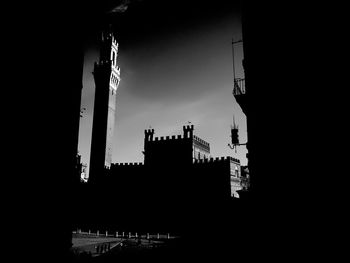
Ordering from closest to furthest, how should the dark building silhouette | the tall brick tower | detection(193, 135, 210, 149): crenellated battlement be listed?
the dark building silhouette → the tall brick tower → detection(193, 135, 210, 149): crenellated battlement

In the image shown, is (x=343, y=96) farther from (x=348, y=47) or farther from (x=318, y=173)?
(x=318, y=173)

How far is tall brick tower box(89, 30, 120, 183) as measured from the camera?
33.1 metres

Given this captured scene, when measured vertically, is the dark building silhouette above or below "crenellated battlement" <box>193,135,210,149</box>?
below

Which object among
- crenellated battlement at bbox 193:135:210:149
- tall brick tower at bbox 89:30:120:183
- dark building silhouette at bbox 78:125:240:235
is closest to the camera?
dark building silhouette at bbox 78:125:240:235

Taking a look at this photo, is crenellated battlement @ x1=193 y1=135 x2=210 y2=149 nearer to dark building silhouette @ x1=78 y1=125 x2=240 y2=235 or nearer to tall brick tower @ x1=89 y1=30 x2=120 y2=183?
dark building silhouette @ x1=78 y1=125 x2=240 y2=235

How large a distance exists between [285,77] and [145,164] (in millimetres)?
29722

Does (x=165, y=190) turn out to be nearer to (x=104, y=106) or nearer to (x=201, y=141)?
(x=201, y=141)

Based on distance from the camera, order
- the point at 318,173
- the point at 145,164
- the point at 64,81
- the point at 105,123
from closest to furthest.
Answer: the point at 318,173 < the point at 64,81 < the point at 145,164 < the point at 105,123

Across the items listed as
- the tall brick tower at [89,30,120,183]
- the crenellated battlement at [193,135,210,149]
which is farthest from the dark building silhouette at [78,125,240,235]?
the tall brick tower at [89,30,120,183]

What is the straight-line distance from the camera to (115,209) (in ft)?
96.8

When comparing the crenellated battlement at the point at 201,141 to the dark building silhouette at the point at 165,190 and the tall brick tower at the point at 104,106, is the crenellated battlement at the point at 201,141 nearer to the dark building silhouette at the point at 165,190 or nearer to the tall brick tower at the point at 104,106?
the dark building silhouette at the point at 165,190

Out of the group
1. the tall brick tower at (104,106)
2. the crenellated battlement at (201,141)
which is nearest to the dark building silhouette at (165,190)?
the crenellated battlement at (201,141)

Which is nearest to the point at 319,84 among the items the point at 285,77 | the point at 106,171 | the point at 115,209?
the point at 285,77

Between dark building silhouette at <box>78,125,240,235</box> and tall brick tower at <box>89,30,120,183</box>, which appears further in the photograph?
tall brick tower at <box>89,30,120,183</box>
